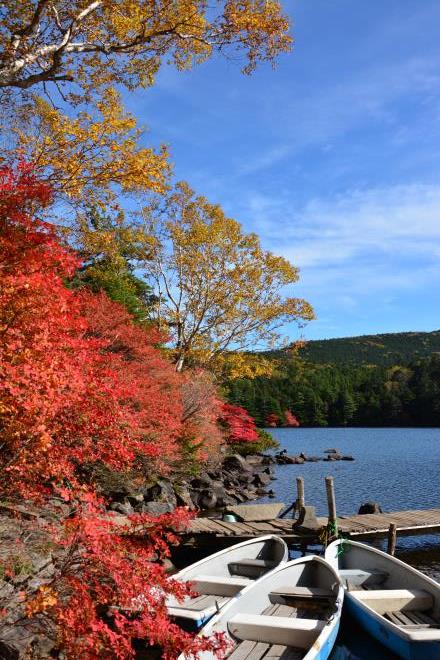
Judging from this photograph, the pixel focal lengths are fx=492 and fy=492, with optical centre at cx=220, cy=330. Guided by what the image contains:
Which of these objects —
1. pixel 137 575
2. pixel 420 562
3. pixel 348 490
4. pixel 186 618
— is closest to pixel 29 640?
pixel 137 575

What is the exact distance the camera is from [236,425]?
98.0 ft

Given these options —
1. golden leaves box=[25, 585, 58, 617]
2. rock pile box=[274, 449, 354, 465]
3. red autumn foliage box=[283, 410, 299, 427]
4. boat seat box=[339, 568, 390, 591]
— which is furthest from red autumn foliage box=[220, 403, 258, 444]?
red autumn foliage box=[283, 410, 299, 427]

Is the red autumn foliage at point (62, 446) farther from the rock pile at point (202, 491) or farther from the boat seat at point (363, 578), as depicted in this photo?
the rock pile at point (202, 491)

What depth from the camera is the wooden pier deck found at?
11.6m

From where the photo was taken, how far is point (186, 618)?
6.99m

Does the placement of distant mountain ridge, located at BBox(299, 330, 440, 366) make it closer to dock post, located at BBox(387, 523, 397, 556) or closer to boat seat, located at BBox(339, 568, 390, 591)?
dock post, located at BBox(387, 523, 397, 556)

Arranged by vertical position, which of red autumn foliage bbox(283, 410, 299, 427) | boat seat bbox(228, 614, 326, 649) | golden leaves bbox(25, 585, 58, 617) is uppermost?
golden leaves bbox(25, 585, 58, 617)

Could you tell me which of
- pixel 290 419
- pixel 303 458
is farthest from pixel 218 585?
pixel 290 419

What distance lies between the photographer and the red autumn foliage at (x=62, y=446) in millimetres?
4250

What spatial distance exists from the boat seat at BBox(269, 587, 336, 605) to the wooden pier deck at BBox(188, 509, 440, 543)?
368 centimetres

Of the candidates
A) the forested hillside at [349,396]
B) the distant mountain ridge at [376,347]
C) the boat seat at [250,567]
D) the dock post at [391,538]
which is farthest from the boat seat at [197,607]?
the distant mountain ridge at [376,347]

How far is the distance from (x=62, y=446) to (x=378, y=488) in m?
16.9

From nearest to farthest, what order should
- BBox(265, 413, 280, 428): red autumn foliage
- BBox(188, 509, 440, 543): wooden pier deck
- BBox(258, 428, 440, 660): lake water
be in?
BBox(258, 428, 440, 660): lake water
BBox(188, 509, 440, 543): wooden pier deck
BBox(265, 413, 280, 428): red autumn foliage

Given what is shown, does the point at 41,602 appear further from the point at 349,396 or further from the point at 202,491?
the point at 349,396
